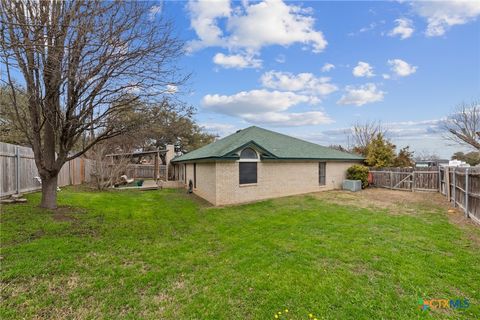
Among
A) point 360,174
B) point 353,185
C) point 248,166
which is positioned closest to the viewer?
point 248,166

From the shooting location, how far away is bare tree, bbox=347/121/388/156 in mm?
32375

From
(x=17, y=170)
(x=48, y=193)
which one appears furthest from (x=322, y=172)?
(x=17, y=170)

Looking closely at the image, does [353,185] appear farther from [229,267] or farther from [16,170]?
[16,170]

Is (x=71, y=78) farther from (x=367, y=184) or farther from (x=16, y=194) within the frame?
(x=367, y=184)

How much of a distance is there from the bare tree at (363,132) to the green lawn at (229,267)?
28806 mm

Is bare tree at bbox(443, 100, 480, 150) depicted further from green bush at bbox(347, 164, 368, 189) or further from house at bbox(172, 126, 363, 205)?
green bush at bbox(347, 164, 368, 189)

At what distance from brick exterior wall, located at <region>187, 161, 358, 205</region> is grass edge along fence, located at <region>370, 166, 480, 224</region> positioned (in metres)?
3.05

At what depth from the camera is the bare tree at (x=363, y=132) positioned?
32.4 meters

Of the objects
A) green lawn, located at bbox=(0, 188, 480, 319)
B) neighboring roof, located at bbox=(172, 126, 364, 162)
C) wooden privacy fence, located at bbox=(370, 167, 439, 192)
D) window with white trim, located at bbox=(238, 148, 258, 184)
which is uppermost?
neighboring roof, located at bbox=(172, 126, 364, 162)

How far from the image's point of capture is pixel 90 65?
605 centimetres

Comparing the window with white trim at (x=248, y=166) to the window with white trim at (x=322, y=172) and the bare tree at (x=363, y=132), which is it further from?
the bare tree at (x=363, y=132)

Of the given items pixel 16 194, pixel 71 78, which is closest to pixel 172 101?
pixel 71 78

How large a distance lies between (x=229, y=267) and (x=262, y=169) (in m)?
8.64

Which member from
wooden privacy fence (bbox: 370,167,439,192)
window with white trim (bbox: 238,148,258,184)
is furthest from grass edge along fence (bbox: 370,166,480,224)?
window with white trim (bbox: 238,148,258,184)
